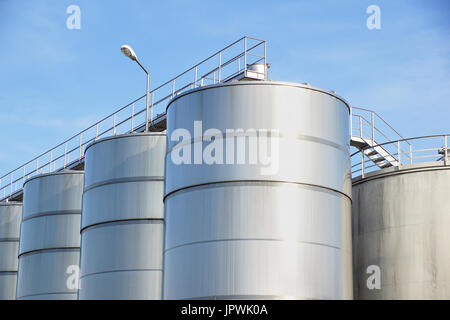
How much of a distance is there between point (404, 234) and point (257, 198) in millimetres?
5300

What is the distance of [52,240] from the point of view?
32.3 metres

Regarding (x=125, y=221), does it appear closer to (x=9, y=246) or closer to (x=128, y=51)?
(x=128, y=51)

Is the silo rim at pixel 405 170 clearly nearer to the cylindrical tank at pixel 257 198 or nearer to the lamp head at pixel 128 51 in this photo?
the cylindrical tank at pixel 257 198

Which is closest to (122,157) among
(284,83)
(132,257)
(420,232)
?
(132,257)

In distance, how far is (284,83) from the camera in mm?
22094

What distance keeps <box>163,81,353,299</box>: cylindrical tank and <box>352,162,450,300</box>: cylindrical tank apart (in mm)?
2100

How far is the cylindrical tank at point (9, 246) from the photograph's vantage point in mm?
38500

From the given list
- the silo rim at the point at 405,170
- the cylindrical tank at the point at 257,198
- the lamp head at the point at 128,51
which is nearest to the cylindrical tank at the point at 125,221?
the lamp head at the point at 128,51

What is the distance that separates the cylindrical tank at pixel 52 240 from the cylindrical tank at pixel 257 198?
10.6 m

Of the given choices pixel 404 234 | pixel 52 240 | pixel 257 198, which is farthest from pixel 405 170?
pixel 52 240

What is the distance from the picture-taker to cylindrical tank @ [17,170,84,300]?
105 feet
